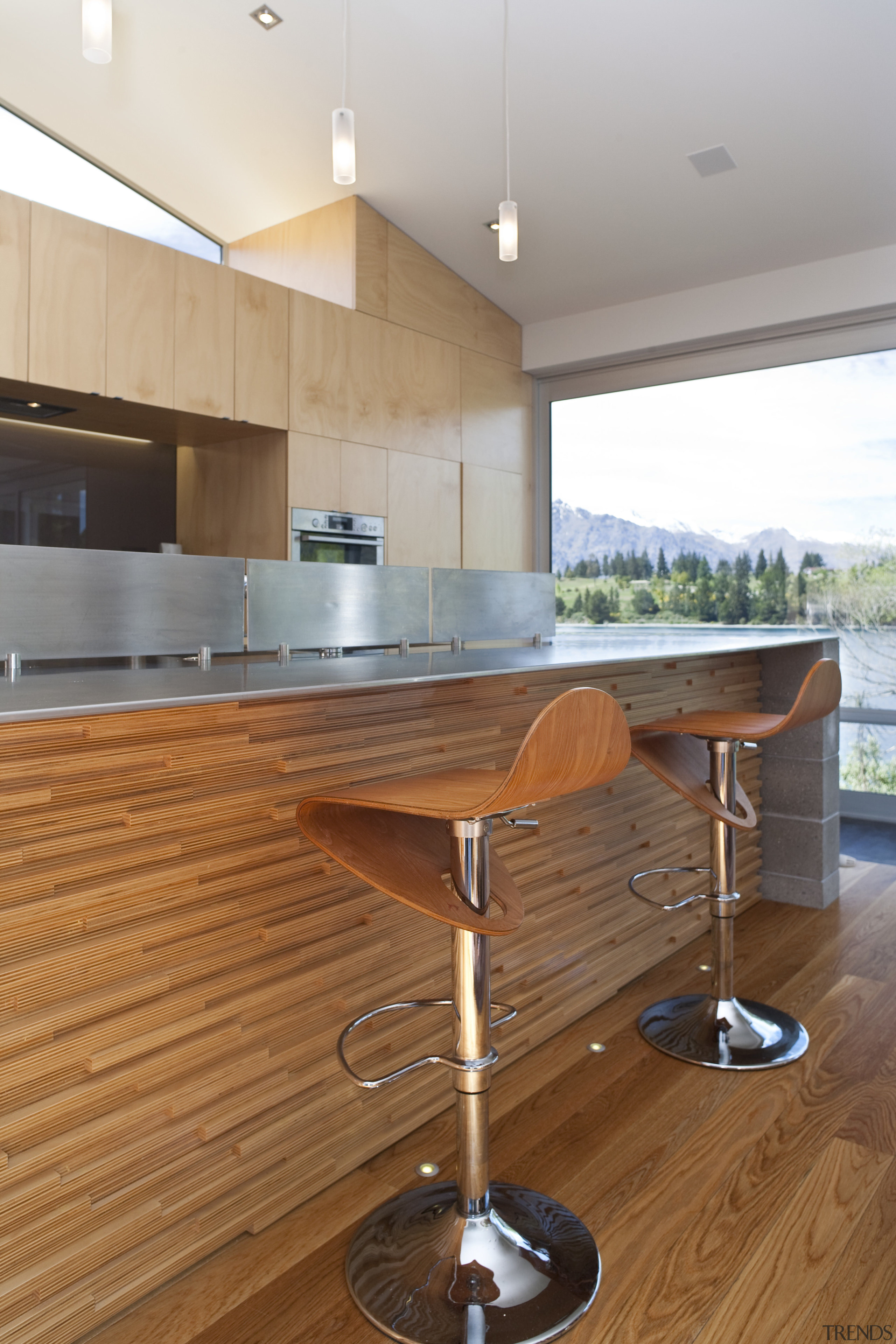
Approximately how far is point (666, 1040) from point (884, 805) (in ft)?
9.22

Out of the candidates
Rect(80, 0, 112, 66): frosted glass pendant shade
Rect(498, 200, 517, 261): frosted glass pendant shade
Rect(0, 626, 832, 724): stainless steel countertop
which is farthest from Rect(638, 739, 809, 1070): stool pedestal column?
Rect(80, 0, 112, 66): frosted glass pendant shade

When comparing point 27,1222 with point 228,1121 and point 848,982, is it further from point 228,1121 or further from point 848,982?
point 848,982

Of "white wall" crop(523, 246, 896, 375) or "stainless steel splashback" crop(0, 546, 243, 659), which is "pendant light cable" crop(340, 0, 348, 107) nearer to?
"stainless steel splashback" crop(0, 546, 243, 659)

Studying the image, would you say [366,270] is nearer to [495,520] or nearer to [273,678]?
[495,520]

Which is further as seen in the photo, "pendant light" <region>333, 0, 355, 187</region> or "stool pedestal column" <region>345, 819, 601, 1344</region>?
"pendant light" <region>333, 0, 355, 187</region>

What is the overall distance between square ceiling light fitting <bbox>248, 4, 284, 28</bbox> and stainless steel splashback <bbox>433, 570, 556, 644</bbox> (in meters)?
2.28

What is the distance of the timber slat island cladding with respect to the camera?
3.89ft

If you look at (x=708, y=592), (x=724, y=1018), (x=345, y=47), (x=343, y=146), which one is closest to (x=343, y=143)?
(x=343, y=146)

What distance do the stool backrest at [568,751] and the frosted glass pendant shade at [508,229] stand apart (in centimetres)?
189

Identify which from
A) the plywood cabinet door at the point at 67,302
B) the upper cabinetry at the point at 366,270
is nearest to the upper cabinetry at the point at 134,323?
the plywood cabinet door at the point at 67,302

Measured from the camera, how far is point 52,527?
4223mm

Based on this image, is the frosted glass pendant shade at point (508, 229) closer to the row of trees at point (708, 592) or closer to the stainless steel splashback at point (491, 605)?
the stainless steel splashback at point (491, 605)

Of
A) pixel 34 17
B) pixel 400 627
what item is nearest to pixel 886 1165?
pixel 400 627

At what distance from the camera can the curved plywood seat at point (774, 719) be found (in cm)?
209
